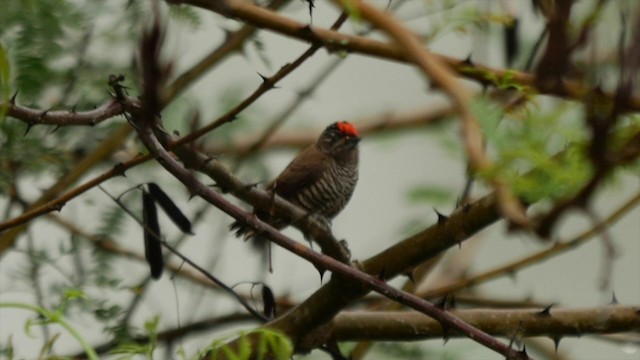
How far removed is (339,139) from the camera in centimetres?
369

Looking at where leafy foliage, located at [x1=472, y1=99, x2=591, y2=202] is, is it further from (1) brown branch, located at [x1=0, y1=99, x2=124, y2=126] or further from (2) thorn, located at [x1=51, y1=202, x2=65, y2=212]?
(2) thorn, located at [x1=51, y1=202, x2=65, y2=212]

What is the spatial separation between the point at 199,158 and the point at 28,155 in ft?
2.67

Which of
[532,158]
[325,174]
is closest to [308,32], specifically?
[532,158]

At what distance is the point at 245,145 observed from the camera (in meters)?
3.60

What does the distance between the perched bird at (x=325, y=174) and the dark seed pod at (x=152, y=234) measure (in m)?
1.24

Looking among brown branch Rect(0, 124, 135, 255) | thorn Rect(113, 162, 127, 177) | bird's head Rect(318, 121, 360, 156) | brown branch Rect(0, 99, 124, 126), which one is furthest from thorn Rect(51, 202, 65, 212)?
bird's head Rect(318, 121, 360, 156)

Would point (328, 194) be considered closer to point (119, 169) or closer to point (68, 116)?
point (119, 169)

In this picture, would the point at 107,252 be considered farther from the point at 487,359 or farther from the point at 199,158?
the point at 487,359

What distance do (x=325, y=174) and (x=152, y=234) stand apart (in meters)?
1.50

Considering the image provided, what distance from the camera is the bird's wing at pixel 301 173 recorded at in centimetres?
347

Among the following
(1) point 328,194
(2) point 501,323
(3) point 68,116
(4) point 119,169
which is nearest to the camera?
(3) point 68,116

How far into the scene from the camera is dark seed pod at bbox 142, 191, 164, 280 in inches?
80.6

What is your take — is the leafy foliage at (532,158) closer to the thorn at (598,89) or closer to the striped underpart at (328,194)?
the thorn at (598,89)

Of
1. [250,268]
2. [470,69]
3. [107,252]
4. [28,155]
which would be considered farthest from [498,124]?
[250,268]
